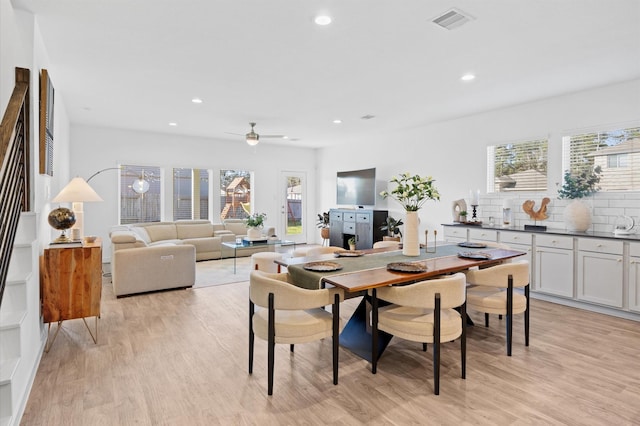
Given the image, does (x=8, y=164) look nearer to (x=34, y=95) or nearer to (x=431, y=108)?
(x=34, y=95)

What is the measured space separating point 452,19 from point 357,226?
5.44m

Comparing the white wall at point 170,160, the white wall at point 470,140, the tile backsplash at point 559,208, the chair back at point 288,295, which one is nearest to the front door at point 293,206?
the white wall at point 170,160

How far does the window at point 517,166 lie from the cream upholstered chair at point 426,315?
3.58 meters

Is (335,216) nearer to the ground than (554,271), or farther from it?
farther from it

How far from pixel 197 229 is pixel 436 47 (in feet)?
20.2

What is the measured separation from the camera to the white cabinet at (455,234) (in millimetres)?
5555

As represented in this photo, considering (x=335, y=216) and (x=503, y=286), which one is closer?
(x=503, y=286)

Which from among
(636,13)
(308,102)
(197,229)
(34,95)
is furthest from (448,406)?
(197,229)

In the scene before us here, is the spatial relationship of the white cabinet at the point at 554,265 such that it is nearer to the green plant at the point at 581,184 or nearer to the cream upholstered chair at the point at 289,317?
the green plant at the point at 581,184

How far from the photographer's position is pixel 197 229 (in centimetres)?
784

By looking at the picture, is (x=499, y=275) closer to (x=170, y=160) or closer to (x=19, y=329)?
(x=19, y=329)

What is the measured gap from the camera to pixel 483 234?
17.2 ft

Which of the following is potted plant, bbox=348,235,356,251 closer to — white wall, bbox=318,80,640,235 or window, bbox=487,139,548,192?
white wall, bbox=318,80,640,235

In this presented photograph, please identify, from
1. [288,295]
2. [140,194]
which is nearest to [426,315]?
[288,295]
